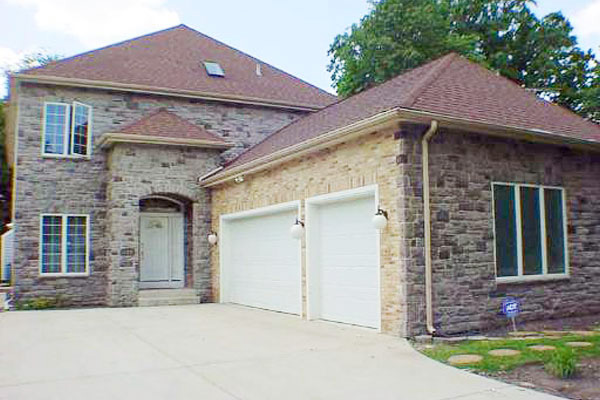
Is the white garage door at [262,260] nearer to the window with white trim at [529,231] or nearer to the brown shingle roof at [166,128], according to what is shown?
the brown shingle roof at [166,128]

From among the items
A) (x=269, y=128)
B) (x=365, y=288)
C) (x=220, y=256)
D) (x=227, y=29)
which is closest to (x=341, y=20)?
(x=227, y=29)

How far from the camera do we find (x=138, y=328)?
1012 centimetres

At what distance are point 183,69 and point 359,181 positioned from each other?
10.4m

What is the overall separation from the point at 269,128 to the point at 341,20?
12.2 meters

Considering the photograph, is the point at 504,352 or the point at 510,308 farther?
the point at 510,308

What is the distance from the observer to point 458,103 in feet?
31.9

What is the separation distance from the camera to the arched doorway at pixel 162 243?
1616 cm

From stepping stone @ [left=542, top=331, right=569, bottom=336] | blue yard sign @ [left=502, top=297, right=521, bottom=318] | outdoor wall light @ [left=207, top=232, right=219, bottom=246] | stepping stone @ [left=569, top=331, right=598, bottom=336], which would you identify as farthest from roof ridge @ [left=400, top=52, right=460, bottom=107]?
outdoor wall light @ [left=207, top=232, right=219, bottom=246]

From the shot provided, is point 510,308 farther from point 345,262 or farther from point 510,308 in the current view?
point 345,262

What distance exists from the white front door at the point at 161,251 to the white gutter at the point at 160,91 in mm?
3546

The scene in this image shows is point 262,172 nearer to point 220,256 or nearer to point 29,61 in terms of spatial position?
point 220,256

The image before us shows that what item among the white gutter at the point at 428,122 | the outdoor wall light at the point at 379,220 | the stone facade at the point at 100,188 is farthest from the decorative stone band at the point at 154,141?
the outdoor wall light at the point at 379,220

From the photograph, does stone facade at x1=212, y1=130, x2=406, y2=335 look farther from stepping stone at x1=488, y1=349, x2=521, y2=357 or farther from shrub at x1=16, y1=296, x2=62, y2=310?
shrub at x1=16, y1=296, x2=62, y2=310

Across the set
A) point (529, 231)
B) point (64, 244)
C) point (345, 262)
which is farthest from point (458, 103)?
point (64, 244)
